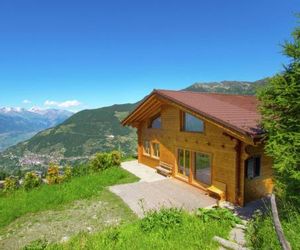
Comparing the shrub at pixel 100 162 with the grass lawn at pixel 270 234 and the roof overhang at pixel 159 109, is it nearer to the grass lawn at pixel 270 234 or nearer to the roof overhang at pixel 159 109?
the roof overhang at pixel 159 109

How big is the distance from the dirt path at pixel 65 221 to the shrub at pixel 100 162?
7.23m

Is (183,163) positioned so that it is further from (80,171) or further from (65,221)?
(80,171)

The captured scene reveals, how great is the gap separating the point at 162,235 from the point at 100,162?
1409 cm

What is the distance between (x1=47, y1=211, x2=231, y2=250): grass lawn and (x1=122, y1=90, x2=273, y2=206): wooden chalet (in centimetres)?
438

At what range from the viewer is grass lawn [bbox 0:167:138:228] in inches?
521

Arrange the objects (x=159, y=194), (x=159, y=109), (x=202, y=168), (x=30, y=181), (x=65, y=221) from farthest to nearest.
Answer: (x=159, y=109)
(x=30, y=181)
(x=202, y=168)
(x=159, y=194)
(x=65, y=221)

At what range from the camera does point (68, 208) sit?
532 inches

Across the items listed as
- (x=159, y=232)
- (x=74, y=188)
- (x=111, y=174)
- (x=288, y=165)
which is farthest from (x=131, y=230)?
(x=111, y=174)

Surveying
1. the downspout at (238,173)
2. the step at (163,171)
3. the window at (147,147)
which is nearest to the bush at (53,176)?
the step at (163,171)

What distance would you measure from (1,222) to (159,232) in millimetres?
7824

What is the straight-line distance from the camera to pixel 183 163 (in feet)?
56.6

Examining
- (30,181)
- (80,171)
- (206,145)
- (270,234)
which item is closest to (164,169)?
(206,145)

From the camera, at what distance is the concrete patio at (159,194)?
1313 centimetres

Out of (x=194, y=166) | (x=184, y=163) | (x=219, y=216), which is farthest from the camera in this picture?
(x=184, y=163)
